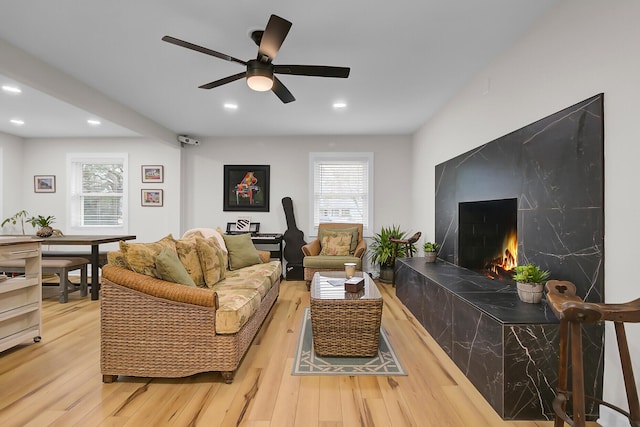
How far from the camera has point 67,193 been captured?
19.9 feet

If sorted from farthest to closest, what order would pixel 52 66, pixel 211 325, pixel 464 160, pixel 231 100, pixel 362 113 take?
pixel 362 113 < pixel 231 100 < pixel 464 160 < pixel 52 66 < pixel 211 325

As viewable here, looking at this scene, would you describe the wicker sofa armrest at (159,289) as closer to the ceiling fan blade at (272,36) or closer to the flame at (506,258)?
the ceiling fan blade at (272,36)

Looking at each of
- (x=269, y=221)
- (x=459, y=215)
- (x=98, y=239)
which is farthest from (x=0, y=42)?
(x=459, y=215)

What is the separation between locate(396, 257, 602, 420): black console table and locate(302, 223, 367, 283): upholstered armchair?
242 centimetres

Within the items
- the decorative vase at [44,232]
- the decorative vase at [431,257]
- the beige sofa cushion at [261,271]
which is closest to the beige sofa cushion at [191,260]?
the beige sofa cushion at [261,271]

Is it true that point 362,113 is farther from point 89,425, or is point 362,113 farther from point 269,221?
point 89,425

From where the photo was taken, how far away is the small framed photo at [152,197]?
19.8ft

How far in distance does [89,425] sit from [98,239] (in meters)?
3.18

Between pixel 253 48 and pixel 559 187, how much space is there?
254cm

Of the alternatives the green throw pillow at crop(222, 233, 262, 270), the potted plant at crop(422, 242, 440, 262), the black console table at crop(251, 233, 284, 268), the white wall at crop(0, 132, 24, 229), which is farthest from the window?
the white wall at crop(0, 132, 24, 229)

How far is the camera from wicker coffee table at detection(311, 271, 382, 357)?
2602 millimetres

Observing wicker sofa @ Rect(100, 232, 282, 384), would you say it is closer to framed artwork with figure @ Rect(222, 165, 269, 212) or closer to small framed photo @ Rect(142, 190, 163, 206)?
framed artwork with figure @ Rect(222, 165, 269, 212)

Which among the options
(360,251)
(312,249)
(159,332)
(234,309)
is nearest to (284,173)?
(312,249)

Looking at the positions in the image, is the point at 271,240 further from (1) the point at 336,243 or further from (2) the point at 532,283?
(2) the point at 532,283
